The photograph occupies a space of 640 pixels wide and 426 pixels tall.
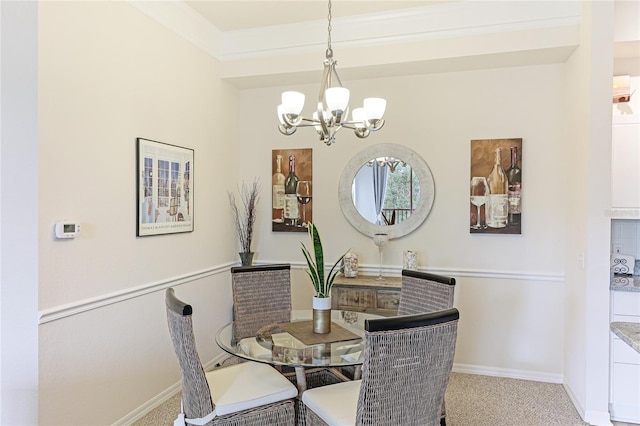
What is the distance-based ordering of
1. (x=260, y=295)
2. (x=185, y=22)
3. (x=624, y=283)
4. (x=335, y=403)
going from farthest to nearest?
(x=185, y=22) < (x=260, y=295) < (x=624, y=283) < (x=335, y=403)

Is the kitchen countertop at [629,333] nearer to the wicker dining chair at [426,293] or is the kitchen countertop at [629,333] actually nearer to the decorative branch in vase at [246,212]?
the wicker dining chair at [426,293]

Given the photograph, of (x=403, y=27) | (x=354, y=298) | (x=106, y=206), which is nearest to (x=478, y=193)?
(x=354, y=298)

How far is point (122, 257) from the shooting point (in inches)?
109

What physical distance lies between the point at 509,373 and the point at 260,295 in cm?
226

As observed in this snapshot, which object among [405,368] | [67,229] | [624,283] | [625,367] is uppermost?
[67,229]

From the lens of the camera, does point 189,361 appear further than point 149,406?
No

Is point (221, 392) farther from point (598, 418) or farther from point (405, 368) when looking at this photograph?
point (598, 418)

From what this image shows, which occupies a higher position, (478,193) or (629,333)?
(478,193)

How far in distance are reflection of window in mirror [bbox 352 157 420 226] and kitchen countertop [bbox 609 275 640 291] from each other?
61.9 inches

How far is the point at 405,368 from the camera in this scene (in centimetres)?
170

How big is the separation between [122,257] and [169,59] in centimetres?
153

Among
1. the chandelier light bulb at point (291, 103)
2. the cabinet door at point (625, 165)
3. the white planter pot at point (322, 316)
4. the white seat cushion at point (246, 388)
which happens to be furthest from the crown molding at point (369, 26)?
the white seat cushion at point (246, 388)

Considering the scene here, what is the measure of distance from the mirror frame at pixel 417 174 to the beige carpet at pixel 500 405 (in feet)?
4.50

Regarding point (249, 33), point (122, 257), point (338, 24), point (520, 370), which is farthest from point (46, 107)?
point (520, 370)
